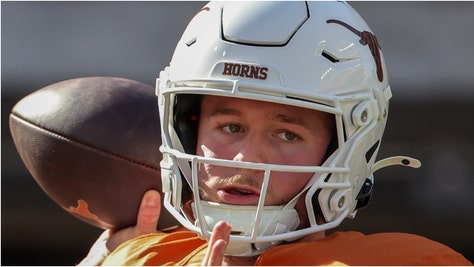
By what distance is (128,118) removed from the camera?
2854 mm

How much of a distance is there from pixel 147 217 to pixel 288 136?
671 millimetres

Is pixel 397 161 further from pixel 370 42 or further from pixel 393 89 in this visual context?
pixel 393 89

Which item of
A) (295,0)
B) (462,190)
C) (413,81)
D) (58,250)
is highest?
(295,0)

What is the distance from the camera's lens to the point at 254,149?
230 cm

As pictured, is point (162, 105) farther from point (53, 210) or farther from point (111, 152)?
point (53, 210)

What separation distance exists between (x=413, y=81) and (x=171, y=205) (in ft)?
11.4

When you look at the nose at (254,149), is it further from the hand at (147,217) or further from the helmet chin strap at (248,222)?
the hand at (147,217)

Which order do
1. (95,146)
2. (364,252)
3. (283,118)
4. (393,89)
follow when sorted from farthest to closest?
(393,89) → (95,146) → (283,118) → (364,252)

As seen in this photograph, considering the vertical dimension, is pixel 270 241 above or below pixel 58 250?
above

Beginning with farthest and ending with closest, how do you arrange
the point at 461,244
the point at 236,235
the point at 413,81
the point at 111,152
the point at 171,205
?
the point at 413,81, the point at 461,244, the point at 111,152, the point at 171,205, the point at 236,235

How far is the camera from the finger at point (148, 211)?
2883 millimetres

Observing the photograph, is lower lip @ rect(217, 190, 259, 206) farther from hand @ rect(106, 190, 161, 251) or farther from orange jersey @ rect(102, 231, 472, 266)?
hand @ rect(106, 190, 161, 251)

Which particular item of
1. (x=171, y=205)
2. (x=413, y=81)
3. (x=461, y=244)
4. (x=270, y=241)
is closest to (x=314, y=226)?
(x=270, y=241)

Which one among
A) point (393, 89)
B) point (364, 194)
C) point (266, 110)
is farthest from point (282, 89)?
point (393, 89)
